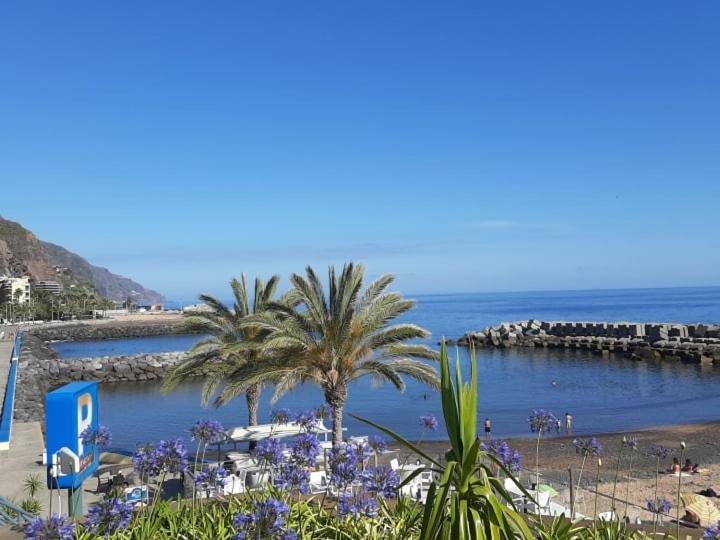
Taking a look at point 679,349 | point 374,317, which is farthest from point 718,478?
point 679,349

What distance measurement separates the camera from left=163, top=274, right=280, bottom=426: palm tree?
1750cm

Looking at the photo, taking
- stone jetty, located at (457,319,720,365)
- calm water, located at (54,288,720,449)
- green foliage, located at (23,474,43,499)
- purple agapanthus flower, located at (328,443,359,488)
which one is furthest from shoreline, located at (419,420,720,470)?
stone jetty, located at (457,319,720,365)

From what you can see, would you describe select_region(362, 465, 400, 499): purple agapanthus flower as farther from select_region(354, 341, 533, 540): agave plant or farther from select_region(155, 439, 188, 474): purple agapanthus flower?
select_region(155, 439, 188, 474): purple agapanthus flower

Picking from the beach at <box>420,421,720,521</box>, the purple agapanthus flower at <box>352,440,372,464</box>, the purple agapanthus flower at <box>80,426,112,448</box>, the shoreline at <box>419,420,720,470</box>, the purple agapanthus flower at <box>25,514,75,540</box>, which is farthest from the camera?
the shoreline at <box>419,420,720,470</box>

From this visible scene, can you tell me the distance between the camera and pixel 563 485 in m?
15.6

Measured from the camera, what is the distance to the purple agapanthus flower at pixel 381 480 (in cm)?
493

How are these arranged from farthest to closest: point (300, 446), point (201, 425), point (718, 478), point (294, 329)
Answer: point (718, 478) → point (294, 329) → point (201, 425) → point (300, 446)

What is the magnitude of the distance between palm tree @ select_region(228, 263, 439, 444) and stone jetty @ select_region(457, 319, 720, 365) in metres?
A: 33.8

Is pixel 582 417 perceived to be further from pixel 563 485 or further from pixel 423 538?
pixel 423 538

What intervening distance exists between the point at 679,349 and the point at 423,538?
178 ft

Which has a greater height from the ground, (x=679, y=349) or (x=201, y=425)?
(x=201, y=425)

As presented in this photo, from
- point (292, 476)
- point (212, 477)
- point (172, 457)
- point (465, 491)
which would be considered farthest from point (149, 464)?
point (465, 491)

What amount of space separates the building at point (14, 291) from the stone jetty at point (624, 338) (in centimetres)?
8749

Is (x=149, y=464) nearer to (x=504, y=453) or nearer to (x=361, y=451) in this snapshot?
(x=361, y=451)
